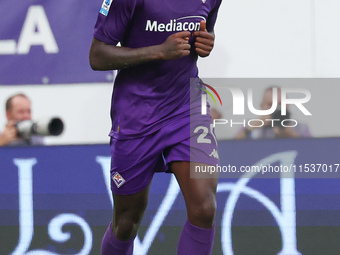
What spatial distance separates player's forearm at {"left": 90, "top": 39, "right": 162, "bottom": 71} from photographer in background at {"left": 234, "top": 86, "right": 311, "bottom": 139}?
1.38 m

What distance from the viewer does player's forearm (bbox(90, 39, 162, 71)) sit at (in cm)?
335

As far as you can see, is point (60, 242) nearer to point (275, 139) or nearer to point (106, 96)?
point (106, 96)

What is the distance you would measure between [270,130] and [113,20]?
158 centimetres

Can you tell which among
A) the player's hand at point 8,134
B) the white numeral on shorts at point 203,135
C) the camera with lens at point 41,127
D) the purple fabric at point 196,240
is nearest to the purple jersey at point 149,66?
the white numeral on shorts at point 203,135

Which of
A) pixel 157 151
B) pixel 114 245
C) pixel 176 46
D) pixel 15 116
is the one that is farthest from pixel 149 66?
pixel 15 116

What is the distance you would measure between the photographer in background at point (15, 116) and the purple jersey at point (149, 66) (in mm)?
1170

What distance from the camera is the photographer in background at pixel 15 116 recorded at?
4.62 metres

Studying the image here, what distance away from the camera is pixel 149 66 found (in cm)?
350

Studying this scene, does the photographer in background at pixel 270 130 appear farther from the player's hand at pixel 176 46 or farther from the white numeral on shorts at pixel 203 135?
the player's hand at pixel 176 46

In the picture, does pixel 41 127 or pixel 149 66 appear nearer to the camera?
pixel 149 66

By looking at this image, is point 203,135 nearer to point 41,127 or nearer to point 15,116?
point 41,127

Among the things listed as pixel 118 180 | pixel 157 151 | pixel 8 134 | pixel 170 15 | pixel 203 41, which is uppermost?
pixel 170 15

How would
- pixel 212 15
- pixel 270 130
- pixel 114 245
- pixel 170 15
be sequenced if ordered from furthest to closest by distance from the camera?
pixel 270 130 < pixel 114 245 < pixel 212 15 < pixel 170 15

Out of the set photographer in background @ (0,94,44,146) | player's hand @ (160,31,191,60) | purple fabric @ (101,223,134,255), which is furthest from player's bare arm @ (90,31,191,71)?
photographer in background @ (0,94,44,146)
